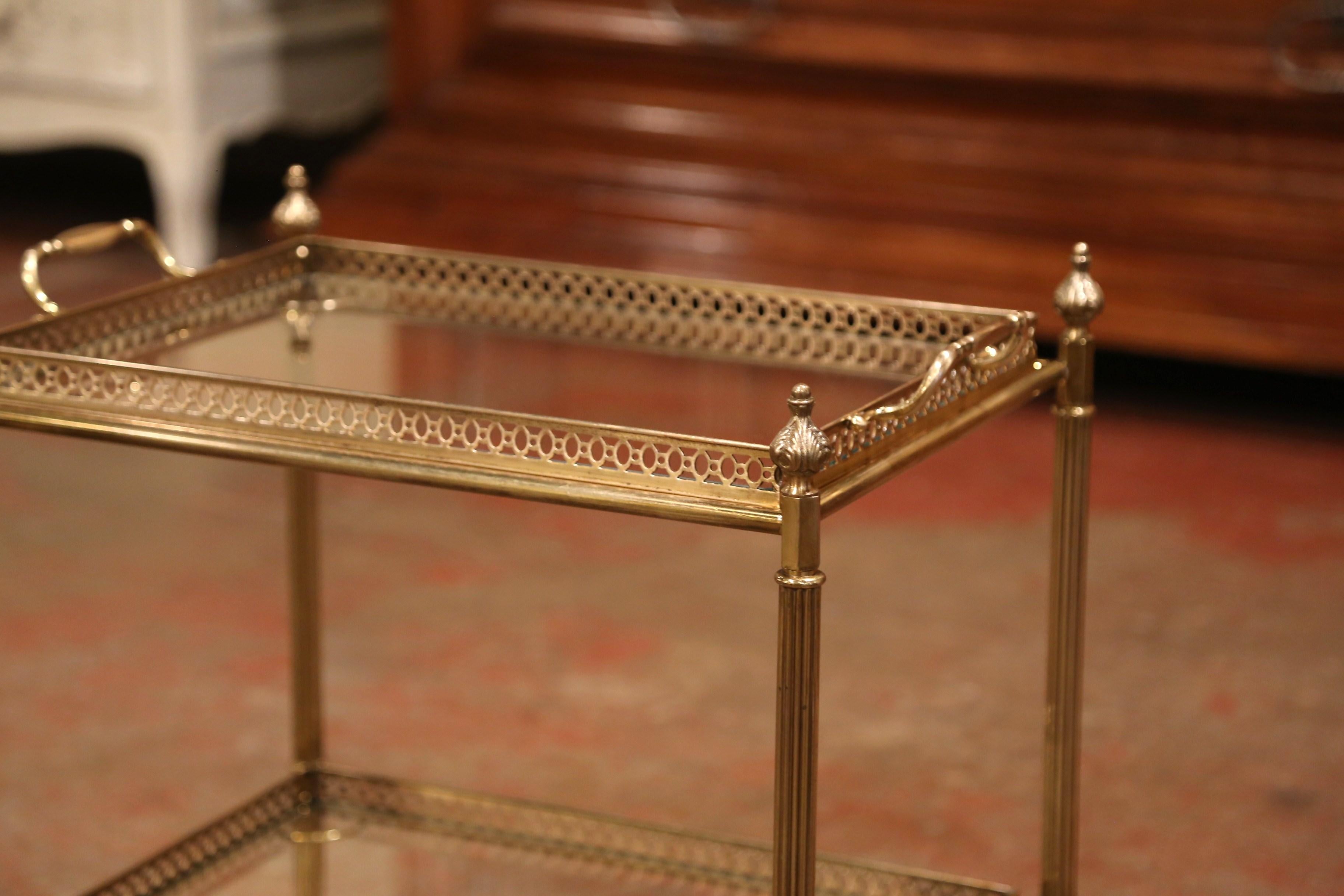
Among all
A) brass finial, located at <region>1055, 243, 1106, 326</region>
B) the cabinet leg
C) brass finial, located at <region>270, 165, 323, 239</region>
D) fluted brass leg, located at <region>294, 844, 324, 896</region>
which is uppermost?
the cabinet leg

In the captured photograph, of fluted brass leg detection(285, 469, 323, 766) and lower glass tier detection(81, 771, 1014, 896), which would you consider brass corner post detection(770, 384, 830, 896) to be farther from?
fluted brass leg detection(285, 469, 323, 766)

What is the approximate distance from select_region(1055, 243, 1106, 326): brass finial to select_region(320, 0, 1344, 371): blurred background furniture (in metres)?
1.68

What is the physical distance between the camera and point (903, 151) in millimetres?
3271

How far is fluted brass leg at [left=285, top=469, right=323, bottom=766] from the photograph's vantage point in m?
1.72

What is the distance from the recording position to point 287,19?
4.06 m

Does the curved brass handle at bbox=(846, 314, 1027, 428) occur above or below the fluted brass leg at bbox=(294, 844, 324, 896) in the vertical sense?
above

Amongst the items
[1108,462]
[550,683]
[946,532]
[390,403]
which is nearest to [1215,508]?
[1108,462]

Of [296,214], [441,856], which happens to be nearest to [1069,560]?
[441,856]

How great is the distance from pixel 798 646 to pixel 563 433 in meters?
0.21

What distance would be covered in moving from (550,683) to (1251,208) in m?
1.51

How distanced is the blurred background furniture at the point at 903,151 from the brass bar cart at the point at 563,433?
1.55 meters

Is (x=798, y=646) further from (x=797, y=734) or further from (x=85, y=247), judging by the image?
(x=85, y=247)

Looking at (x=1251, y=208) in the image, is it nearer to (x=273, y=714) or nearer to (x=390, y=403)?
(x=273, y=714)

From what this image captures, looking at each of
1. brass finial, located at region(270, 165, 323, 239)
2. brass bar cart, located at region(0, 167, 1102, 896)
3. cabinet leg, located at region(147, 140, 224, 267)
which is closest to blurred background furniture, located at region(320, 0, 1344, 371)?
cabinet leg, located at region(147, 140, 224, 267)
